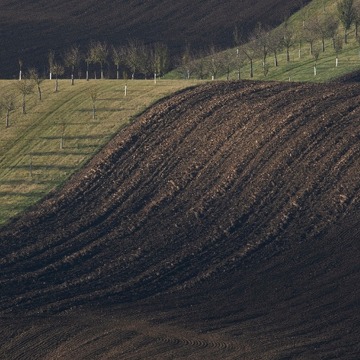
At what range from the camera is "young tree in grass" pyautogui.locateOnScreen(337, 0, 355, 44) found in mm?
121250

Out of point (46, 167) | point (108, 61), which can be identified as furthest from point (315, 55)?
point (46, 167)

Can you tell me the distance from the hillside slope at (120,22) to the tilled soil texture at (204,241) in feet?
118

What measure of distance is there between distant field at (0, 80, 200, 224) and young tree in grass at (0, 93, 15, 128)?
0.40 m

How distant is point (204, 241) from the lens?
75.8 m

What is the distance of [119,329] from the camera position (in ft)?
218

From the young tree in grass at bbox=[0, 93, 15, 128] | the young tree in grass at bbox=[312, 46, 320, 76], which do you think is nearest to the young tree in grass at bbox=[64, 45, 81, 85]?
the young tree in grass at bbox=[0, 93, 15, 128]

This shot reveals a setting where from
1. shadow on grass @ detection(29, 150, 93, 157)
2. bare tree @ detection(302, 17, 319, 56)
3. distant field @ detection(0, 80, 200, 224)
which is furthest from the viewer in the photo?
bare tree @ detection(302, 17, 319, 56)

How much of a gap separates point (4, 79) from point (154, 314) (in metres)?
51.3

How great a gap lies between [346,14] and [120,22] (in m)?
27.4

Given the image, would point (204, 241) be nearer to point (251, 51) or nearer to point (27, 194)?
point (27, 194)

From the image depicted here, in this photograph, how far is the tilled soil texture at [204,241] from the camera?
65.5m

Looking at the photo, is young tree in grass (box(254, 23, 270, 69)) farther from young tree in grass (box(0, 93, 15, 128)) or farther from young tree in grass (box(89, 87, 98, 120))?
young tree in grass (box(0, 93, 15, 128))

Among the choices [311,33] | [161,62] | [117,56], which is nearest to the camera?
[161,62]

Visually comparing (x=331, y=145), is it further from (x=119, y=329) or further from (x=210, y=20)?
(x=210, y=20)
